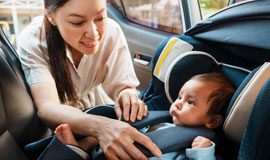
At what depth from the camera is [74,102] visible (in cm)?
149

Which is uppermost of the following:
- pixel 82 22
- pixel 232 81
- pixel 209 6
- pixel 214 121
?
pixel 82 22

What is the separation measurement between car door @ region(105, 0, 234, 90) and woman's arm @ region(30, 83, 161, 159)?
3.69ft

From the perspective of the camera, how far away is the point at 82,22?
1.26 meters

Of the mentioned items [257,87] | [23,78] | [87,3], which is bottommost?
[23,78]

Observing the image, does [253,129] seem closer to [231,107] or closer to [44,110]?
[231,107]

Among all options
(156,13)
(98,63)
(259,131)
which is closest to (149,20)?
(156,13)

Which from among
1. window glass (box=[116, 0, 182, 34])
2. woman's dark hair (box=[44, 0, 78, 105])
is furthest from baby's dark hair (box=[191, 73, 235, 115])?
window glass (box=[116, 0, 182, 34])

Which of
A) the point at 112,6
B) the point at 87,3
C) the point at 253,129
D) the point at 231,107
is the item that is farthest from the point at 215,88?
the point at 112,6

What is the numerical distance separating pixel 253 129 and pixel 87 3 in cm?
72

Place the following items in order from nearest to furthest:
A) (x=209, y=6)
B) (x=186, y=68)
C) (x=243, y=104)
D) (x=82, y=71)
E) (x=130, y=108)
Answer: (x=243, y=104) < (x=130, y=108) < (x=186, y=68) < (x=82, y=71) < (x=209, y=6)

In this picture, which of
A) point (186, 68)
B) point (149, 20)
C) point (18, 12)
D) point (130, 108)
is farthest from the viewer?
point (149, 20)

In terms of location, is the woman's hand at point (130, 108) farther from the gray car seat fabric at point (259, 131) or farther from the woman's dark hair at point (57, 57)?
the gray car seat fabric at point (259, 131)

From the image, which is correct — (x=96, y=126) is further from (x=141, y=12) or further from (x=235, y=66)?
(x=141, y=12)

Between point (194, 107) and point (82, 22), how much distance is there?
1.73 ft
